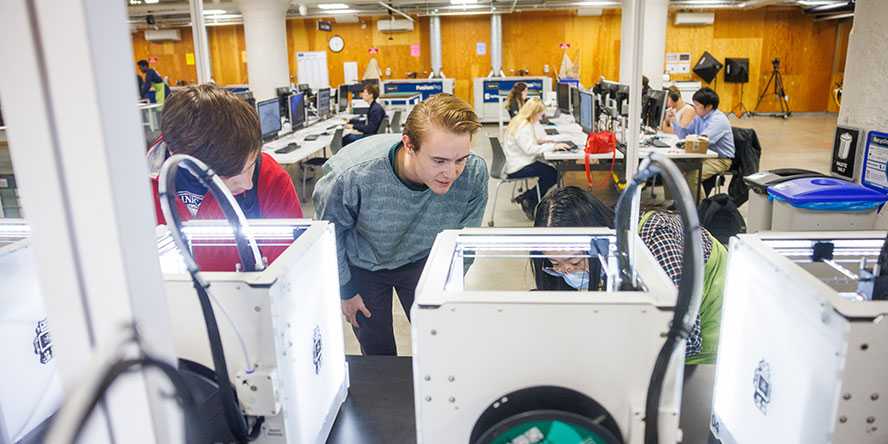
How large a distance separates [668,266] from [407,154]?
0.73 metres

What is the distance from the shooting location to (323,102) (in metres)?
7.58

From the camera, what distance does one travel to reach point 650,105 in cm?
534

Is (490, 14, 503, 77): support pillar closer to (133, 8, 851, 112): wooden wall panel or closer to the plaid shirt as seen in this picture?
(133, 8, 851, 112): wooden wall panel

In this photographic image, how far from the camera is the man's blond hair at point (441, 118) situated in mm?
1387

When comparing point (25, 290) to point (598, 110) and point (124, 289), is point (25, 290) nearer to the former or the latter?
point (124, 289)

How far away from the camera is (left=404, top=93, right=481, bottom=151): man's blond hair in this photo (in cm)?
139

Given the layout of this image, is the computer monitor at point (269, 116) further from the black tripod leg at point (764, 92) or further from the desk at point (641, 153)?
the black tripod leg at point (764, 92)

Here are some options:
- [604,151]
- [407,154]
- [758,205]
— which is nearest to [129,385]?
[407,154]

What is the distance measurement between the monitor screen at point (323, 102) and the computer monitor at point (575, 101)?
10.3ft

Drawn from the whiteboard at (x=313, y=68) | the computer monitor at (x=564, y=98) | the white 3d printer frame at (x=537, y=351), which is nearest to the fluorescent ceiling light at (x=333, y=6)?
the whiteboard at (x=313, y=68)

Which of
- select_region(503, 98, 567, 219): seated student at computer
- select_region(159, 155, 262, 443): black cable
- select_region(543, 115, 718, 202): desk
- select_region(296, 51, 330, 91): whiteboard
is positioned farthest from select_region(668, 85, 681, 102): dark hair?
select_region(296, 51, 330, 91): whiteboard

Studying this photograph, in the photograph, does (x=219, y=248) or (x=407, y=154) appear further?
(x=407, y=154)

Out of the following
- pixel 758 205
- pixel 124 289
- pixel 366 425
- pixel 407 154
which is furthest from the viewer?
pixel 758 205

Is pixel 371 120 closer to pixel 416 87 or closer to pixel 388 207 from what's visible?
pixel 416 87
